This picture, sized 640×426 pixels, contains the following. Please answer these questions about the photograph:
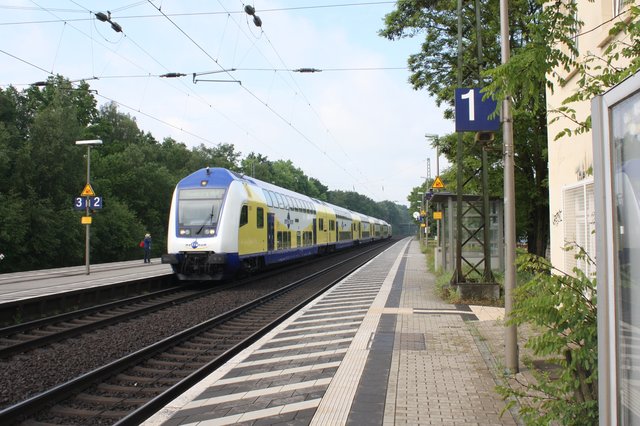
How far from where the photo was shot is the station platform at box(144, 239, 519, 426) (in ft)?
15.5

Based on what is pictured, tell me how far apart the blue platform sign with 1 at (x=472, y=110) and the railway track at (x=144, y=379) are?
15.2ft

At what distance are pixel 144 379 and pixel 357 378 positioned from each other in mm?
2533

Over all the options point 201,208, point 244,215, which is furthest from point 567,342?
point 244,215

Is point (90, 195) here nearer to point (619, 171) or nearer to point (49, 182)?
point (49, 182)

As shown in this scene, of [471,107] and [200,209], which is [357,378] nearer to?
[471,107]

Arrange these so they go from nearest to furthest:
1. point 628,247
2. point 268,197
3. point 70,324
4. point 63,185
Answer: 1. point 628,247
2. point 70,324
3. point 268,197
4. point 63,185

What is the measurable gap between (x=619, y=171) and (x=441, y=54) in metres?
18.5

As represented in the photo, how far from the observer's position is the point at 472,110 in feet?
25.7

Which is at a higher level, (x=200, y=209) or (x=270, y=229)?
(x=200, y=209)

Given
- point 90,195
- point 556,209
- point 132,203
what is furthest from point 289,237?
point 132,203

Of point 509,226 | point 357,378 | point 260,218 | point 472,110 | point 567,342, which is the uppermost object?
point 472,110

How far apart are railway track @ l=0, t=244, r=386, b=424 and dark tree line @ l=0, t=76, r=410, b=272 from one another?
1248cm

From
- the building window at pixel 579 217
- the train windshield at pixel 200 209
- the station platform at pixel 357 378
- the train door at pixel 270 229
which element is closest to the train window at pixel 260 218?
the train door at pixel 270 229

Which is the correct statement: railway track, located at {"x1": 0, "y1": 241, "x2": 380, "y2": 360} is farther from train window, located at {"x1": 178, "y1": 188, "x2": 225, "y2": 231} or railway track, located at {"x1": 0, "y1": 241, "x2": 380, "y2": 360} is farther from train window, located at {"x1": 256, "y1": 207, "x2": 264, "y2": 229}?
train window, located at {"x1": 256, "y1": 207, "x2": 264, "y2": 229}
